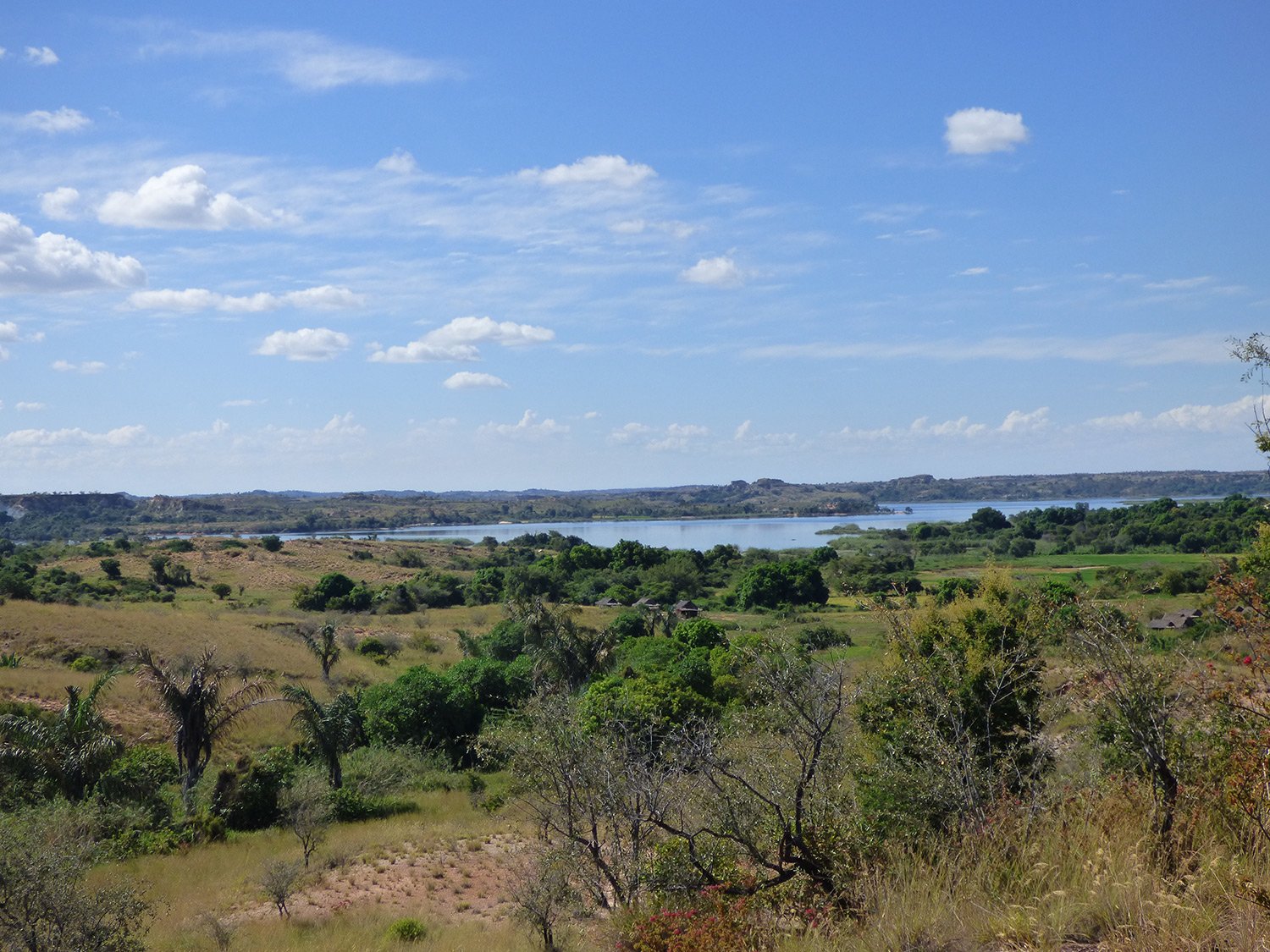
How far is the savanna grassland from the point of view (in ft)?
19.5

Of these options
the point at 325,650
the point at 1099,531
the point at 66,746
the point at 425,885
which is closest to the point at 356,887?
the point at 425,885

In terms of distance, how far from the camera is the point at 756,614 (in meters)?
68.4

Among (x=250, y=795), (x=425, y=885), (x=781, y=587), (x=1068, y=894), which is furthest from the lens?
(x=781, y=587)

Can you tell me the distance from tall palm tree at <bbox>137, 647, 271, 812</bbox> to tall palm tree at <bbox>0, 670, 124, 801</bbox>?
165 cm

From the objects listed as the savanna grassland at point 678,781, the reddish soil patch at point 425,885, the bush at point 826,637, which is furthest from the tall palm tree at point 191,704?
the bush at point 826,637

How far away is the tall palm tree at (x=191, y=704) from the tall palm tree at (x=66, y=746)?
1.65 meters

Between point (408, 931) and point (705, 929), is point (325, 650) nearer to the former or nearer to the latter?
point (408, 931)

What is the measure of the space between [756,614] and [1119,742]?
61.2m

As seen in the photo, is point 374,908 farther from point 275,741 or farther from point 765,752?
point 275,741

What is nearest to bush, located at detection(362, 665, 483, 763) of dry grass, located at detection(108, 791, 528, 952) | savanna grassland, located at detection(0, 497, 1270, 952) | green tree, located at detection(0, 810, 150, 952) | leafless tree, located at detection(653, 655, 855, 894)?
savanna grassland, located at detection(0, 497, 1270, 952)

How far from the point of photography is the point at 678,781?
9.92 m

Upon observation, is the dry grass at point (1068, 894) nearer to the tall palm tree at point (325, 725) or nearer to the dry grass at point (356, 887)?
the dry grass at point (356, 887)

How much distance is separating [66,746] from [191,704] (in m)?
3.22

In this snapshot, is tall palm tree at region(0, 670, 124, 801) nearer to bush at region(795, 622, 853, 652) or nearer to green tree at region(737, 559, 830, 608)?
bush at region(795, 622, 853, 652)
